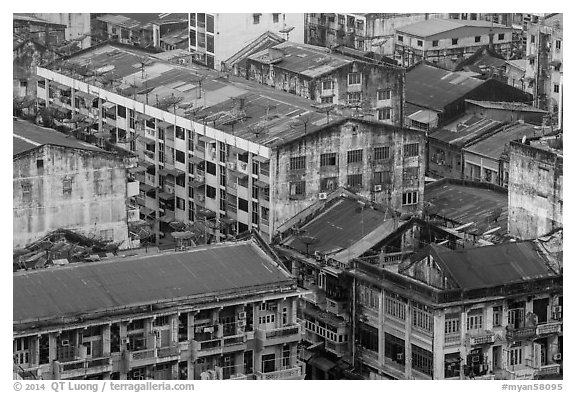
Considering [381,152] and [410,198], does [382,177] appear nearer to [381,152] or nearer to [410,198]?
[381,152]

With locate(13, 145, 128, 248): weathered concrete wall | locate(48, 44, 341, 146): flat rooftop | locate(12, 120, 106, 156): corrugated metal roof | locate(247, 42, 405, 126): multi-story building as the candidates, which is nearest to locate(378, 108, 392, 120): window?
locate(247, 42, 405, 126): multi-story building

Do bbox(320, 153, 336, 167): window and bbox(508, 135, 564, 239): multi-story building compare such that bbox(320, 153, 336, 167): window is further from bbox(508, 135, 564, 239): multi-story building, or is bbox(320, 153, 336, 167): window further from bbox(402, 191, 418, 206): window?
bbox(508, 135, 564, 239): multi-story building

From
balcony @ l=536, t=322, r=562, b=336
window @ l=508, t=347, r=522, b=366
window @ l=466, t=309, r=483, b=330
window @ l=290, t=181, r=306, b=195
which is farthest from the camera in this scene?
window @ l=290, t=181, r=306, b=195

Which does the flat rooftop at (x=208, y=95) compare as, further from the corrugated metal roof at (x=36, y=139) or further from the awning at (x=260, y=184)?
the corrugated metal roof at (x=36, y=139)

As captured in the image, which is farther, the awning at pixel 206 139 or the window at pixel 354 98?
the window at pixel 354 98

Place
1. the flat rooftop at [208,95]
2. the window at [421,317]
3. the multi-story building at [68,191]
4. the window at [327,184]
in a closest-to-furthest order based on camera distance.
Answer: the window at [421,317], the multi-story building at [68,191], the window at [327,184], the flat rooftop at [208,95]

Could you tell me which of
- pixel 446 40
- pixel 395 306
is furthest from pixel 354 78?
pixel 395 306

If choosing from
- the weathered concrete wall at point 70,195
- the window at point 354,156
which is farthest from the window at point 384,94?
the weathered concrete wall at point 70,195
